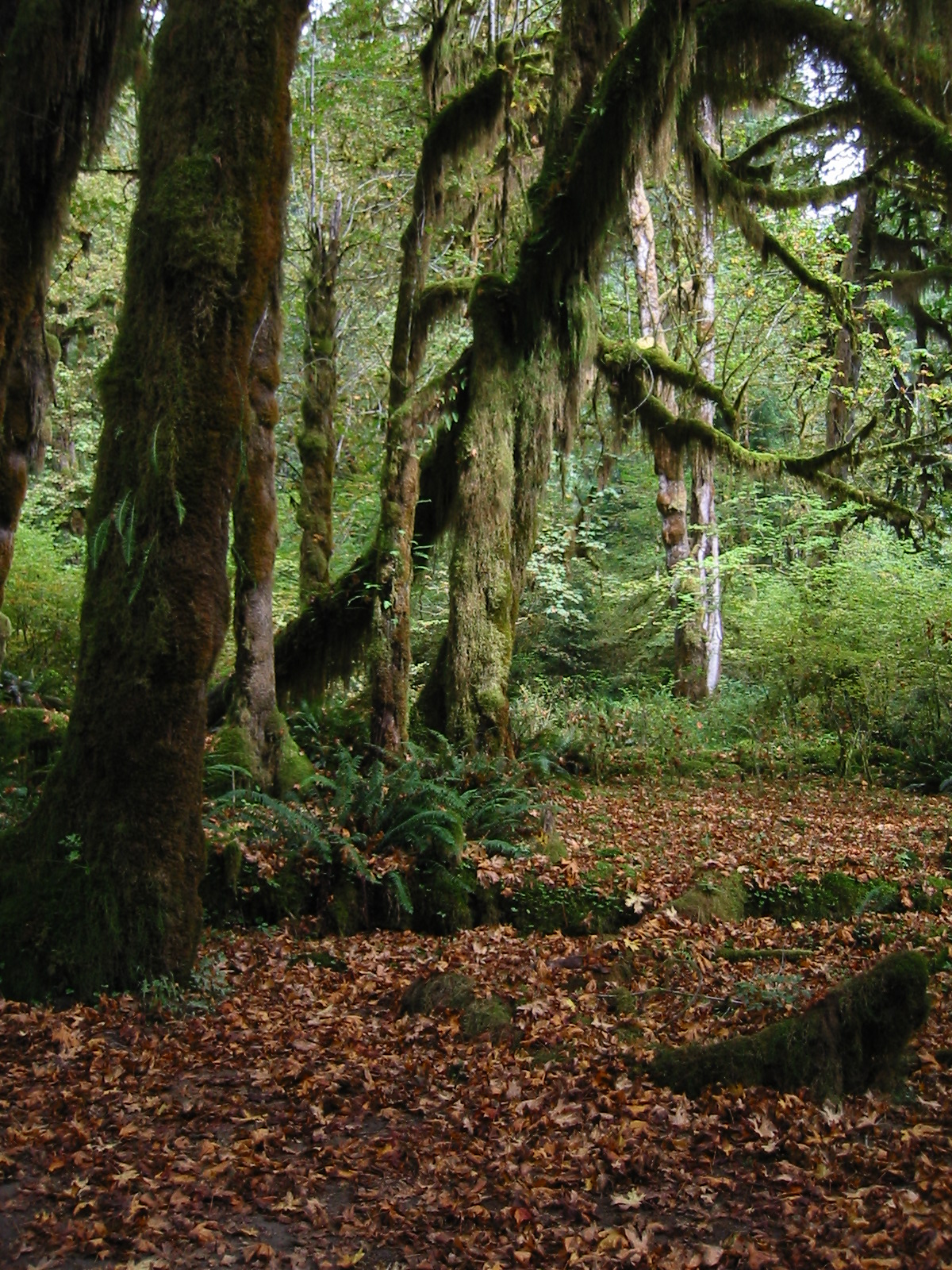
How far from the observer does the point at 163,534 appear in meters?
5.79

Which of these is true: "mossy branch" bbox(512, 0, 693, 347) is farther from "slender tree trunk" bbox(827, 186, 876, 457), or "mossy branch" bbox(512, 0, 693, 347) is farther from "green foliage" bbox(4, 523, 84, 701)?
"slender tree trunk" bbox(827, 186, 876, 457)

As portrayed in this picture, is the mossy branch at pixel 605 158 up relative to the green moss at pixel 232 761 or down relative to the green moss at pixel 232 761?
up

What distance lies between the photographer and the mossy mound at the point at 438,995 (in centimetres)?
611

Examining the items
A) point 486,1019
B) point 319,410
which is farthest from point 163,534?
point 319,410

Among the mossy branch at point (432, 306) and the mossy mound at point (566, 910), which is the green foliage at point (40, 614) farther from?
the mossy mound at point (566, 910)

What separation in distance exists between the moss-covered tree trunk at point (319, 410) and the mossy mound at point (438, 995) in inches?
317

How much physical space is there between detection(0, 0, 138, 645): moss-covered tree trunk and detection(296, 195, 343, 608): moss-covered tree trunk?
655cm

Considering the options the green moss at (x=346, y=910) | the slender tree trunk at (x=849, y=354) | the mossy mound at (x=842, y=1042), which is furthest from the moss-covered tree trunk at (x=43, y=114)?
the slender tree trunk at (x=849, y=354)

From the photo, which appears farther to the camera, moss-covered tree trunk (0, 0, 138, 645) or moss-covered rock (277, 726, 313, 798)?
moss-covered rock (277, 726, 313, 798)

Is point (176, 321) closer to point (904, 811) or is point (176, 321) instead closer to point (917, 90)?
point (917, 90)

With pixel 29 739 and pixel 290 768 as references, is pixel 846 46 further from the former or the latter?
pixel 29 739

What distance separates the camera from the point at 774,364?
65.4 feet

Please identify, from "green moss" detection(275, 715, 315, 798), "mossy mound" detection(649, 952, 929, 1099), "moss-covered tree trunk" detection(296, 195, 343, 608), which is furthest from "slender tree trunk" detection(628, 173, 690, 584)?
"mossy mound" detection(649, 952, 929, 1099)

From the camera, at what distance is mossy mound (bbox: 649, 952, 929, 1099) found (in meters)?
4.56
